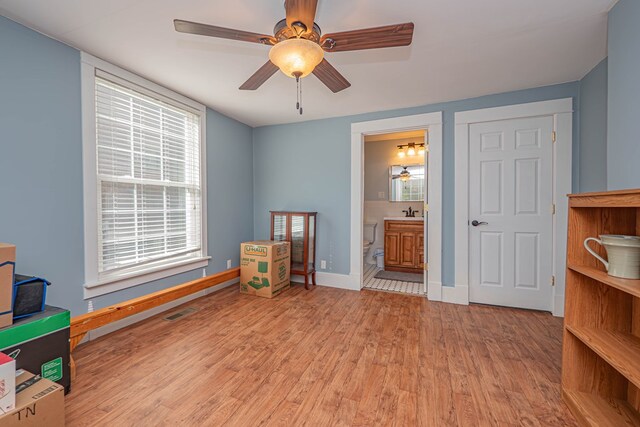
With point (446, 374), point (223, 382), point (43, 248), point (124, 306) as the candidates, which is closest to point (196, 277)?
point (124, 306)

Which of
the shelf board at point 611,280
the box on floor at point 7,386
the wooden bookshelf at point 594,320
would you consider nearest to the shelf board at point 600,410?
the wooden bookshelf at point 594,320

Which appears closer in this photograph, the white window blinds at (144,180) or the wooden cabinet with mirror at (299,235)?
the white window blinds at (144,180)

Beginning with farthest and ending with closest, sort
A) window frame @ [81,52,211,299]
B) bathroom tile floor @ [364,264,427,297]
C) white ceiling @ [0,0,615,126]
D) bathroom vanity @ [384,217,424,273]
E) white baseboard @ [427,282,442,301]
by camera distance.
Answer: bathroom vanity @ [384,217,424,273]
bathroom tile floor @ [364,264,427,297]
white baseboard @ [427,282,442,301]
window frame @ [81,52,211,299]
white ceiling @ [0,0,615,126]

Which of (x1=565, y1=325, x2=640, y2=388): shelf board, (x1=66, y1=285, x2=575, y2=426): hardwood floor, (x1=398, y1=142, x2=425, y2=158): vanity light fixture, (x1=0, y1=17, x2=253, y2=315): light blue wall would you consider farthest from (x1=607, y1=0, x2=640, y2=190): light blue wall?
(x1=0, y1=17, x2=253, y2=315): light blue wall

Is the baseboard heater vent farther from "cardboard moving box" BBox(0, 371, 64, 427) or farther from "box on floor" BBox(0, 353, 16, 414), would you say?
"box on floor" BBox(0, 353, 16, 414)

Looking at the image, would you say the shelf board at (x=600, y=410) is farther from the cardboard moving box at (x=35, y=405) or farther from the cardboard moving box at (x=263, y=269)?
the cardboard moving box at (x=263, y=269)

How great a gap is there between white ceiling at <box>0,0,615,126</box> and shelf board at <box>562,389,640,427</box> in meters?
2.27

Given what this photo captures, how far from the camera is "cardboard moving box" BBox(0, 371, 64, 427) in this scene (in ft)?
3.43

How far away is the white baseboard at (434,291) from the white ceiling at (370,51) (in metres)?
2.16

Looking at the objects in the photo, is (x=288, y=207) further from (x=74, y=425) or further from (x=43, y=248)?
(x=74, y=425)

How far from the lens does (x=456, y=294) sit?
306 cm

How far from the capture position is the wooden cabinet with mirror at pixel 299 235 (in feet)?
11.9

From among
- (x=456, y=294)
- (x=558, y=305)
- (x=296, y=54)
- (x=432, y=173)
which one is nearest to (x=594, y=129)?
(x=432, y=173)

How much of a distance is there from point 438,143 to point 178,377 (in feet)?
10.8
